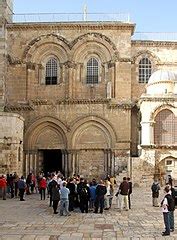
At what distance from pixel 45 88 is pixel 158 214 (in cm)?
1973

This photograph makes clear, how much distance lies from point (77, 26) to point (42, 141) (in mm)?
8954

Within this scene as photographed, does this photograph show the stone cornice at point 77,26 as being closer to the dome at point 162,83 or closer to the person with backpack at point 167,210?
the dome at point 162,83

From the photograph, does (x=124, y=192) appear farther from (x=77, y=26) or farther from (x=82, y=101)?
(x=77, y=26)

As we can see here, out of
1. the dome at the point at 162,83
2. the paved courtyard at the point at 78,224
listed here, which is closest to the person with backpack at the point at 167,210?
the paved courtyard at the point at 78,224

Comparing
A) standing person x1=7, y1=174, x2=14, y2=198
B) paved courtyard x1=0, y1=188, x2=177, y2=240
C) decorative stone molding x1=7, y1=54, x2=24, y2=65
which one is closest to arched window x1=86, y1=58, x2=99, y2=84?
decorative stone molding x1=7, y1=54, x2=24, y2=65

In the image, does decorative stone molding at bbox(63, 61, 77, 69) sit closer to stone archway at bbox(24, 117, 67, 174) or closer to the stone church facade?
the stone church facade

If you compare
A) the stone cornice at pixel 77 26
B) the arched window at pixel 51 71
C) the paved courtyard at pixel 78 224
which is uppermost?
the stone cornice at pixel 77 26

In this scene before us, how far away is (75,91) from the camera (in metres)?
36.8

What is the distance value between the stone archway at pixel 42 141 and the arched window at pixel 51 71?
3150mm

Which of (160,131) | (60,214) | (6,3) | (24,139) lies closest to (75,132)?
(24,139)

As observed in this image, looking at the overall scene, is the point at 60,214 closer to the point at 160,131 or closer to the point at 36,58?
the point at 160,131

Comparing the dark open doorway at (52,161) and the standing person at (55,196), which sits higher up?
the dark open doorway at (52,161)

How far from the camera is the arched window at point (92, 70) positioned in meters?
37.1

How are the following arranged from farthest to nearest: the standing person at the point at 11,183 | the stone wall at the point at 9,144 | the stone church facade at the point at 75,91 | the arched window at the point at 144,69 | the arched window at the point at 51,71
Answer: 1. the arched window at the point at 144,69
2. the arched window at the point at 51,71
3. the stone church facade at the point at 75,91
4. the stone wall at the point at 9,144
5. the standing person at the point at 11,183
